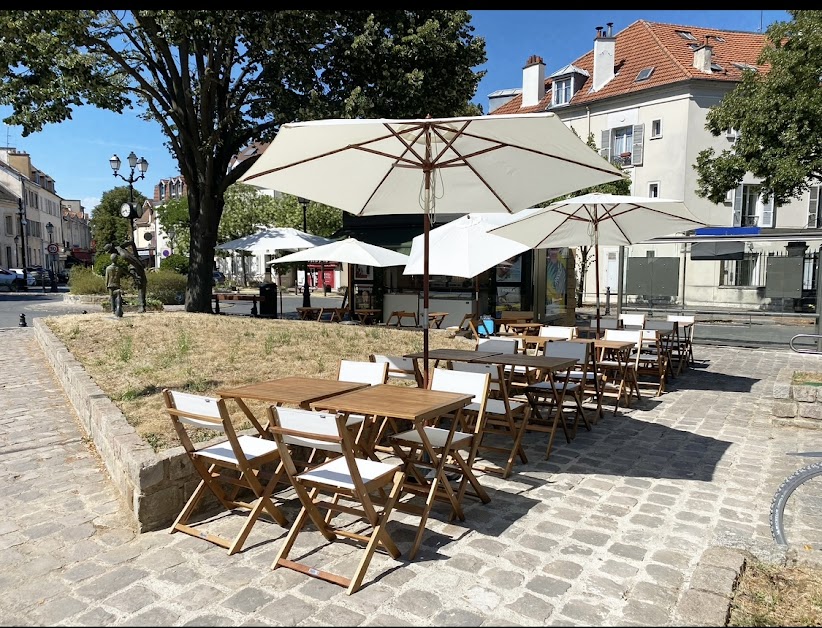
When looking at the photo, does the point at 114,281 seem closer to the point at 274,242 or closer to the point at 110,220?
the point at 274,242

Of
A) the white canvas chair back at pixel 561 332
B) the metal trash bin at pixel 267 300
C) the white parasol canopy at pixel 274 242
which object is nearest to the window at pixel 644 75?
the white parasol canopy at pixel 274 242

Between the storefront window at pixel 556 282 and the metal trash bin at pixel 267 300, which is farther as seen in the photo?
the metal trash bin at pixel 267 300

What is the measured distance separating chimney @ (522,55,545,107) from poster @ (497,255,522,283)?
22189 mm

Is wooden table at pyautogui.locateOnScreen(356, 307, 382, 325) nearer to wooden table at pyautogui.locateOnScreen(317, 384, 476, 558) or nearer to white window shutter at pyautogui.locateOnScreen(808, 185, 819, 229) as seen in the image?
wooden table at pyautogui.locateOnScreen(317, 384, 476, 558)

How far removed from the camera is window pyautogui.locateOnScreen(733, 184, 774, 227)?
27.0 meters

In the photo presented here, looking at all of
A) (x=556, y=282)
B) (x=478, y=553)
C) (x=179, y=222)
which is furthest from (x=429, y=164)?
(x=179, y=222)

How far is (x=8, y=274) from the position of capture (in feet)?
108

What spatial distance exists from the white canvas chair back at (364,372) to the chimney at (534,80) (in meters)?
31.6

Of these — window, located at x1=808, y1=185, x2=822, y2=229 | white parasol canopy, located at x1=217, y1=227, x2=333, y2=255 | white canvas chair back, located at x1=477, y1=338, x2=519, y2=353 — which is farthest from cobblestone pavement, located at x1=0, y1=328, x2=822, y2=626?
window, located at x1=808, y1=185, x2=822, y2=229

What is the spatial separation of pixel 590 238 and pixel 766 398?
3.31 metres

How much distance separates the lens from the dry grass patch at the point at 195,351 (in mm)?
6352

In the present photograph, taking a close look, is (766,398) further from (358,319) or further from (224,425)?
(358,319)

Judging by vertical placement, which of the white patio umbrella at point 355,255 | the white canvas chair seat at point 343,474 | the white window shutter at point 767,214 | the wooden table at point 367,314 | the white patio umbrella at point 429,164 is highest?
the white window shutter at point 767,214

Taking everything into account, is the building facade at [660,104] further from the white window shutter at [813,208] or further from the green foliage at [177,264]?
the green foliage at [177,264]
